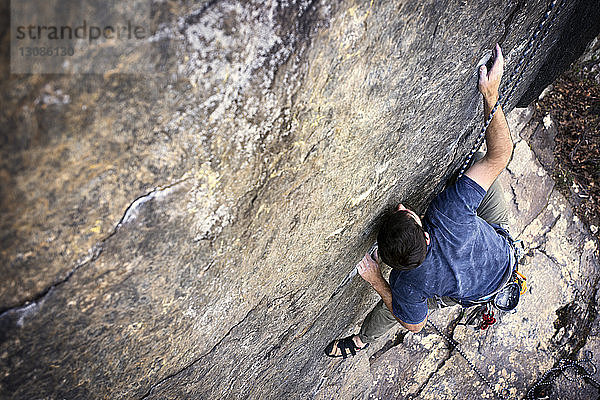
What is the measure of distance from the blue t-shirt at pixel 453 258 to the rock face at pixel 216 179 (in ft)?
0.66

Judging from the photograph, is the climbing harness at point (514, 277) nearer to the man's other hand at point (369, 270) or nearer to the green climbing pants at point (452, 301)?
the green climbing pants at point (452, 301)

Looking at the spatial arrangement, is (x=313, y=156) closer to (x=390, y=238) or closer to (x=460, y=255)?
(x=390, y=238)

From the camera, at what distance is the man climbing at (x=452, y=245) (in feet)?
6.26

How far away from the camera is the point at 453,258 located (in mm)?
2070

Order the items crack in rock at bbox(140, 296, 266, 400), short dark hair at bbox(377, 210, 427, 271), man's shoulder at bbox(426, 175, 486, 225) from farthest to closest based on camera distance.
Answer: man's shoulder at bbox(426, 175, 486, 225)
short dark hair at bbox(377, 210, 427, 271)
crack in rock at bbox(140, 296, 266, 400)

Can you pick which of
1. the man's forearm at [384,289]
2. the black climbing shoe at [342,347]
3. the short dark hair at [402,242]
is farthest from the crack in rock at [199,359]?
the black climbing shoe at [342,347]

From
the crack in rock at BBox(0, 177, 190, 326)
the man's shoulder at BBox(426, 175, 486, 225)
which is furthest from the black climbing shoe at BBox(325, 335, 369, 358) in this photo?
the crack in rock at BBox(0, 177, 190, 326)

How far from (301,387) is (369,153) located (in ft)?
5.49

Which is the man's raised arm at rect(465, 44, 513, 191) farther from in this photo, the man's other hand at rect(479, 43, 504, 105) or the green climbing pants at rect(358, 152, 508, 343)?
the green climbing pants at rect(358, 152, 508, 343)

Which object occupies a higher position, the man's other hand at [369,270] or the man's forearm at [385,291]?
the man's other hand at [369,270]

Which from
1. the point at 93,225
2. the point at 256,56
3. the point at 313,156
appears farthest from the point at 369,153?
the point at 93,225

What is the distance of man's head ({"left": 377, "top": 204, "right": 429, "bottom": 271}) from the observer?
185cm

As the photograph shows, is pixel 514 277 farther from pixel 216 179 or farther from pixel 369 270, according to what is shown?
pixel 216 179

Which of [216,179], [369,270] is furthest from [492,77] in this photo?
[216,179]
